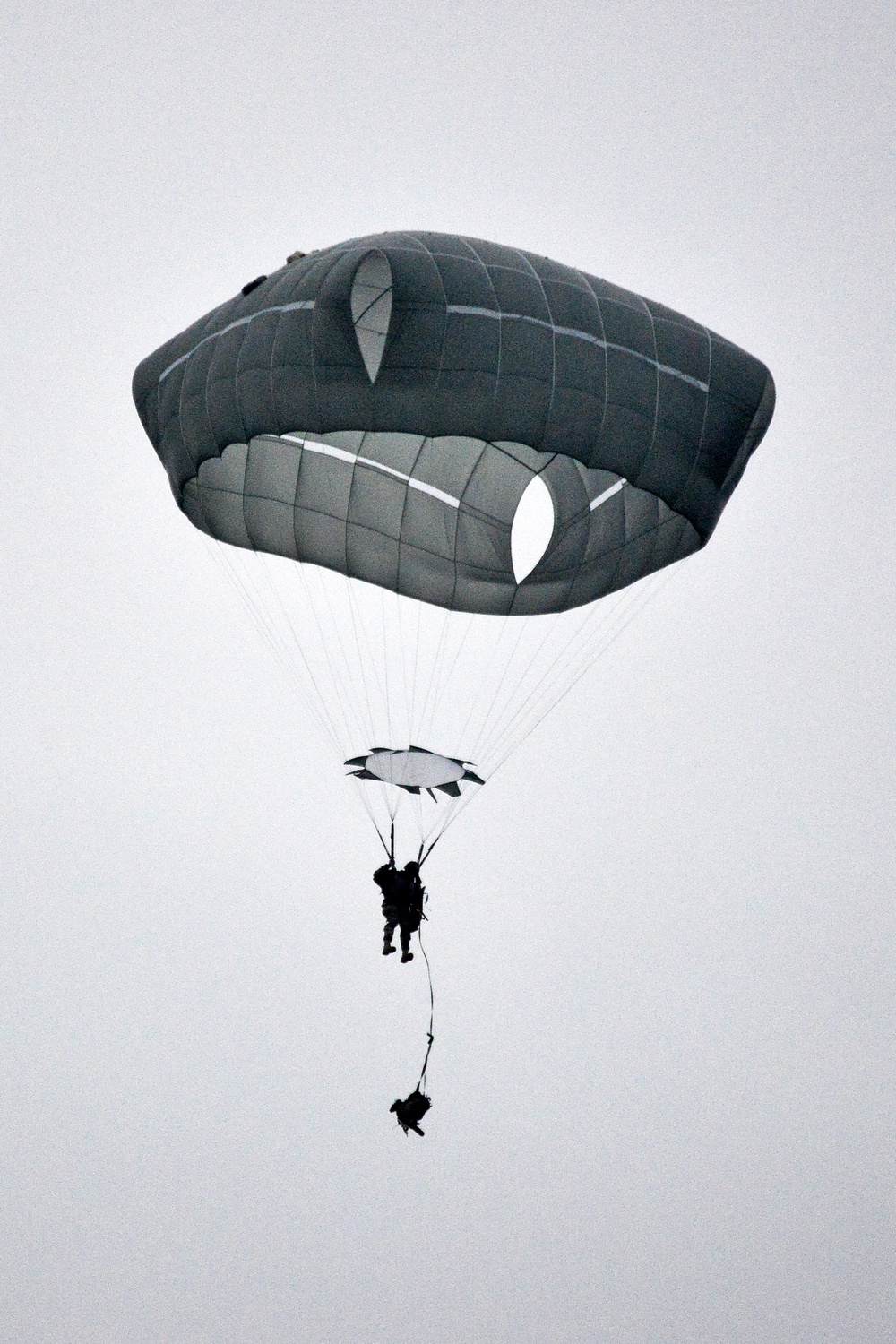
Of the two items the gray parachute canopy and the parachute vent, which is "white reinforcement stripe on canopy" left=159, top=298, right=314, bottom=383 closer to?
the gray parachute canopy

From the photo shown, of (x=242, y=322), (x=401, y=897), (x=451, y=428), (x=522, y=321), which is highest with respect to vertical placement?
(x=242, y=322)

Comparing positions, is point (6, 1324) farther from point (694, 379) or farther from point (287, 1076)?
point (694, 379)

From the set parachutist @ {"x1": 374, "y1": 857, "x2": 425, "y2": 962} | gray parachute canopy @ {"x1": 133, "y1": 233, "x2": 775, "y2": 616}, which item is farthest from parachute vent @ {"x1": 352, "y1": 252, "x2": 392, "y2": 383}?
parachutist @ {"x1": 374, "y1": 857, "x2": 425, "y2": 962}

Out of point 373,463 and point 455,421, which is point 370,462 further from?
point 455,421

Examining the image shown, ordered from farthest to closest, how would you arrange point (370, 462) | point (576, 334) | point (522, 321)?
point (370, 462), point (576, 334), point (522, 321)

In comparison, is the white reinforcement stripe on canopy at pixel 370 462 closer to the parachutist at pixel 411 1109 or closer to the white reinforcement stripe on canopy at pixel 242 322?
the white reinforcement stripe on canopy at pixel 242 322

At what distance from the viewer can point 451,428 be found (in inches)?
536

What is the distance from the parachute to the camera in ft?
44.4

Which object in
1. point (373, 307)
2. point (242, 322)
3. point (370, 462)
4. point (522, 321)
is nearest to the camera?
point (373, 307)

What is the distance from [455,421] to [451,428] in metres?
0.08

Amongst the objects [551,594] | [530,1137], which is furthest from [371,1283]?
[551,594]

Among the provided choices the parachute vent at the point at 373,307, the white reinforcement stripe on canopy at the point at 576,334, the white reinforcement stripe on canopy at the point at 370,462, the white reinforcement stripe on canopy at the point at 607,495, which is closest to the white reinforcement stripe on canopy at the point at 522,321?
the white reinforcement stripe on canopy at the point at 576,334

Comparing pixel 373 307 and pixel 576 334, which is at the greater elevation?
pixel 576 334

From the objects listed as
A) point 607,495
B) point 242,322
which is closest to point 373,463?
point 242,322
